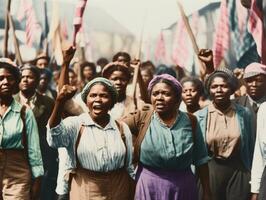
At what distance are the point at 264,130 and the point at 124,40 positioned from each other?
182 feet

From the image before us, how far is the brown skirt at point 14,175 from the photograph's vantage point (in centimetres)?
A: 511

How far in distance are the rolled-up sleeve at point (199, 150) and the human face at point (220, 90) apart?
1.05 m

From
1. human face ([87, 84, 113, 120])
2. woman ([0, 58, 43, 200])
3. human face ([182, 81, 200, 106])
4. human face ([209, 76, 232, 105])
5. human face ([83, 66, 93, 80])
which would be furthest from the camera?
human face ([83, 66, 93, 80])

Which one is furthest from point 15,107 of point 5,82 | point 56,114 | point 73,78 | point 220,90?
point 73,78

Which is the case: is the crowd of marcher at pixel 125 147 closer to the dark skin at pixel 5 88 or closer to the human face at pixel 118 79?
the dark skin at pixel 5 88

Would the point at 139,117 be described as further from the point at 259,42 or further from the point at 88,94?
the point at 259,42

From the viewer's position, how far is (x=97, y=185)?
4.75 meters

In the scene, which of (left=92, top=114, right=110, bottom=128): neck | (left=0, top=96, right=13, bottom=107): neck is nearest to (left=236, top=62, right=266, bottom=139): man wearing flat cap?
(left=92, top=114, right=110, bottom=128): neck

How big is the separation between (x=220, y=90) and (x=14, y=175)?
7.26 ft

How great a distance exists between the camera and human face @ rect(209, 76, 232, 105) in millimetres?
6000

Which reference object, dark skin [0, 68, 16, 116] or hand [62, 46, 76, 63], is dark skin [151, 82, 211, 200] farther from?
dark skin [0, 68, 16, 116]

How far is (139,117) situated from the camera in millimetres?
5066

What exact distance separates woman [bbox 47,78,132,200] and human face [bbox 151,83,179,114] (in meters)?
0.34

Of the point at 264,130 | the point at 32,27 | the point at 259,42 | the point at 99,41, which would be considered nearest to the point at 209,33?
the point at 99,41
